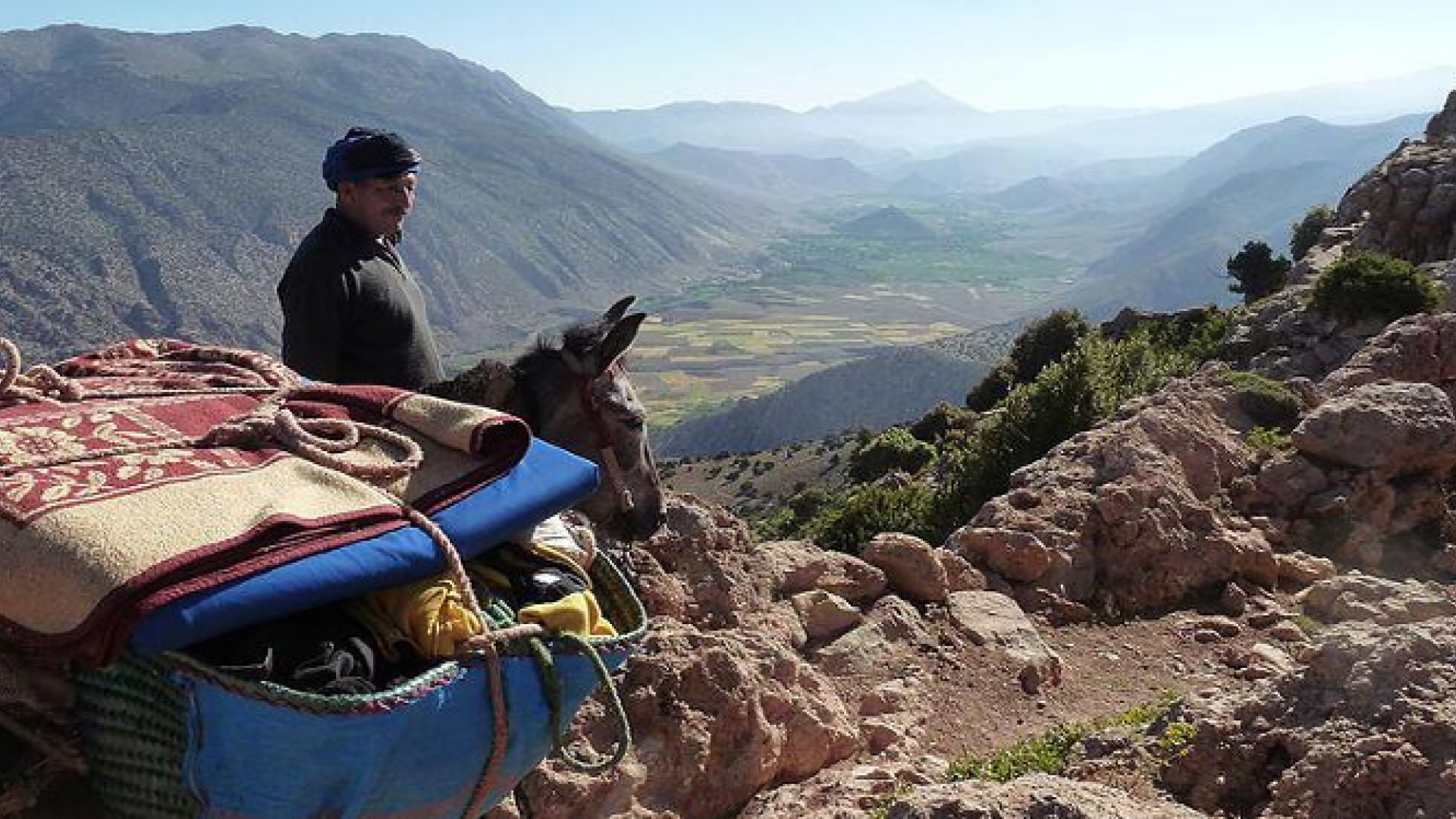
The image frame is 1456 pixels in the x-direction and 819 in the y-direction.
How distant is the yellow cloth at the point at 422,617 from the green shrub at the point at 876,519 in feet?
28.7

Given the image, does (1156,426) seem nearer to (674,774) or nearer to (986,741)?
(986,741)

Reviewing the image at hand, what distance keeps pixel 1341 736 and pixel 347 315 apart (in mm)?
4375

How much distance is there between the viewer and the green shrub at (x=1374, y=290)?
1627 centimetres

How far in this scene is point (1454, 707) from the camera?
3812mm

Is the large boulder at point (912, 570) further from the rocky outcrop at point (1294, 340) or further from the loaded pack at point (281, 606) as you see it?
the rocky outcrop at point (1294, 340)

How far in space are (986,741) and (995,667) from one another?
0.82 m

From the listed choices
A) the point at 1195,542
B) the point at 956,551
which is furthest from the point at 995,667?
the point at 1195,542

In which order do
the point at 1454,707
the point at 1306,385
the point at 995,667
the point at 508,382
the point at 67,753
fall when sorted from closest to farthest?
1. the point at 67,753
2. the point at 1454,707
3. the point at 508,382
4. the point at 995,667
5. the point at 1306,385

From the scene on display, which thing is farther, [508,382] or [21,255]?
[21,255]

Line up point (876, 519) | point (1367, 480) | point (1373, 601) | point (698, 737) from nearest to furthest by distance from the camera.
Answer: point (698, 737), point (1373, 601), point (1367, 480), point (876, 519)

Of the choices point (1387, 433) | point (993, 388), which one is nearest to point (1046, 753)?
point (1387, 433)

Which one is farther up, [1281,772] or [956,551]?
[1281,772]

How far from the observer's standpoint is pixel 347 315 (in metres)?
4.72

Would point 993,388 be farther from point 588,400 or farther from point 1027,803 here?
point 1027,803
